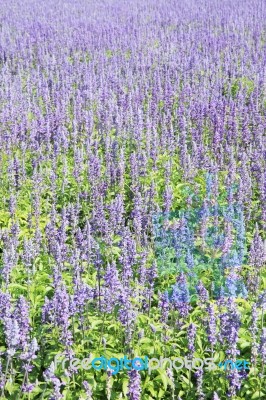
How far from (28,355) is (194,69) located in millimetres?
9738

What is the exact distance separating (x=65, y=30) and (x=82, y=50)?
2.34m

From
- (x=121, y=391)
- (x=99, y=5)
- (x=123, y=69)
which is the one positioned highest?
(x=99, y=5)

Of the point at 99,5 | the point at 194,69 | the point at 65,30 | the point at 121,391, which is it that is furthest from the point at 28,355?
the point at 99,5

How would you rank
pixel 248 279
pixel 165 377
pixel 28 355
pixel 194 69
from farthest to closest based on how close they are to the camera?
pixel 194 69 < pixel 248 279 < pixel 165 377 < pixel 28 355

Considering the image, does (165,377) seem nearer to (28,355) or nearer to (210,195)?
(28,355)

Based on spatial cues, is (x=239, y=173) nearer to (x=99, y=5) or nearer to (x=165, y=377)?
(x=165, y=377)

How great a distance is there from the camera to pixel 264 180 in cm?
650

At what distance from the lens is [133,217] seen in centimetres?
653

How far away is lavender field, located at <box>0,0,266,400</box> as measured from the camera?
13.0 feet

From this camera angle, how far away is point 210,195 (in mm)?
6648

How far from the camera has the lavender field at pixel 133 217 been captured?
3.97 meters

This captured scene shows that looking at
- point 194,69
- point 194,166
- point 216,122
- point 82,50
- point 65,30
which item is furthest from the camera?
point 65,30

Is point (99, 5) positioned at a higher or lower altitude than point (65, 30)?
higher

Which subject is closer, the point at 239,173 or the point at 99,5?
the point at 239,173
